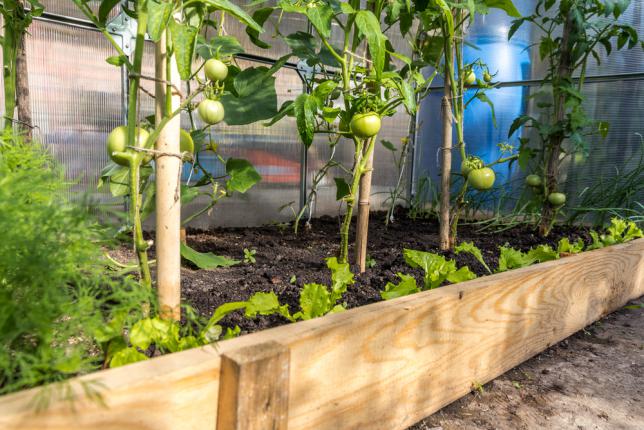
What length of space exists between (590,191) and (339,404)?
2.26 meters

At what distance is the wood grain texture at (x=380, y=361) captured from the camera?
1.75 ft

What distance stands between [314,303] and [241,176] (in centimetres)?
49

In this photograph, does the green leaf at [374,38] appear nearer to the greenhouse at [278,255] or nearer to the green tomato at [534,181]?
the greenhouse at [278,255]

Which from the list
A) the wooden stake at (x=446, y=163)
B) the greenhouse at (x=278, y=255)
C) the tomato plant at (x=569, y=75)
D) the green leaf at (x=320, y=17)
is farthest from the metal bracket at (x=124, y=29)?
the tomato plant at (x=569, y=75)

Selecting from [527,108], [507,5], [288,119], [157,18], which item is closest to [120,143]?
[157,18]

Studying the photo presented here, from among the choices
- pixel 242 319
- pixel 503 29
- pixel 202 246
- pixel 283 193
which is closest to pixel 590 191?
pixel 503 29

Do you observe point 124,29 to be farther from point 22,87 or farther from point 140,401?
point 140,401

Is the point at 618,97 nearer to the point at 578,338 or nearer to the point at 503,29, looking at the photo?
the point at 503,29

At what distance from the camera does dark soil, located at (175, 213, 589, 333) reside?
112 cm

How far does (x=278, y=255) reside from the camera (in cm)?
158

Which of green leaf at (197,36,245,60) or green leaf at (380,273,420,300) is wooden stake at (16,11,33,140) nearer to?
green leaf at (197,36,245,60)

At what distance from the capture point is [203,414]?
609mm

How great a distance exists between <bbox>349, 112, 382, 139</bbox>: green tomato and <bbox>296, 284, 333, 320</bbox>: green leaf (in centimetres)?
38

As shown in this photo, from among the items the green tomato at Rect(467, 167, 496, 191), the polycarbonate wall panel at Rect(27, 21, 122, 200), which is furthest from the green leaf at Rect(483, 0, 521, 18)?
the polycarbonate wall panel at Rect(27, 21, 122, 200)
